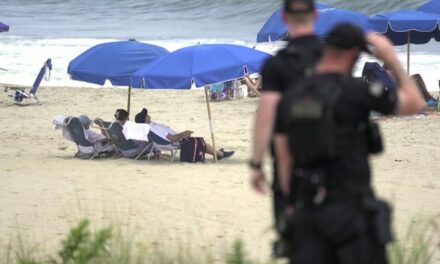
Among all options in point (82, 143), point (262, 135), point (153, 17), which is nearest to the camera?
point (262, 135)

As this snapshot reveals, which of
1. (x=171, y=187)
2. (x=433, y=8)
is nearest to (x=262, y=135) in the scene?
(x=171, y=187)

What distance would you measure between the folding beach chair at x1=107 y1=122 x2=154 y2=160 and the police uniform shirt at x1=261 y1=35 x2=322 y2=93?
25.3ft

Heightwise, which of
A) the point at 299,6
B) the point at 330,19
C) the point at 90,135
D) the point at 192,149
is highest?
the point at 330,19

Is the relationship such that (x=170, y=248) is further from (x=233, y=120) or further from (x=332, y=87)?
(x=233, y=120)

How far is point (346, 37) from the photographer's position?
147 inches

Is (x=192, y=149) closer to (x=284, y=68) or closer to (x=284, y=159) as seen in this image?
(x=284, y=68)

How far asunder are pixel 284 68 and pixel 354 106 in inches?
20.7

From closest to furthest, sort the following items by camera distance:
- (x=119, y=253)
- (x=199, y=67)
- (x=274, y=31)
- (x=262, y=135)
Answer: (x=262, y=135), (x=119, y=253), (x=199, y=67), (x=274, y=31)

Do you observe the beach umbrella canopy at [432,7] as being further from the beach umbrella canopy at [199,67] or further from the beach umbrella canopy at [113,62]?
the beach umbrella canopy at [199,67]

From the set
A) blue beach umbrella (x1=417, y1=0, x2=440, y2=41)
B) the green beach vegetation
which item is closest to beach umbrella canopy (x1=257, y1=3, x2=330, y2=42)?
blue beach umbrella (x1=417, y1=0, x2=440, y2=41)

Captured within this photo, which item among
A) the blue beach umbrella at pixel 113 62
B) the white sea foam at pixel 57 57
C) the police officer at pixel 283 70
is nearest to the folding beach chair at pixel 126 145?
the blue beach umbrella at pixel 113 62

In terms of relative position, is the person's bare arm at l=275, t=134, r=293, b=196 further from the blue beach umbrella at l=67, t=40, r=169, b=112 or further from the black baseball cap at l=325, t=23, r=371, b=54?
the blue beach umbrella at l=67, t=40, r=169, b=112

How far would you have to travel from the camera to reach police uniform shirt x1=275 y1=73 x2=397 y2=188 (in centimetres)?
368

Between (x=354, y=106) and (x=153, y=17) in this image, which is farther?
(x=153, y=17)
